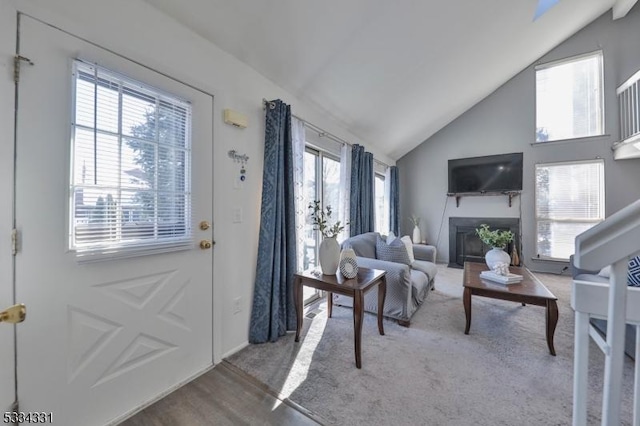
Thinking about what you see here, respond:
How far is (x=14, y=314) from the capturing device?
3.45ft

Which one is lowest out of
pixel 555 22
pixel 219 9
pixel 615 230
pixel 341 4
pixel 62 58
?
pixel 615 230

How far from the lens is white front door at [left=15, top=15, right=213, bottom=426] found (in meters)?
1.12

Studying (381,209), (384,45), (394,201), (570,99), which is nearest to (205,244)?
(384,45)

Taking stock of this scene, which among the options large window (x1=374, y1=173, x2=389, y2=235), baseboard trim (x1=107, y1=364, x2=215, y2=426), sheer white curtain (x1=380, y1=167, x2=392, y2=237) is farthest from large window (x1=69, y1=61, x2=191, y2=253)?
sheer white curtain (x1=380, y1=167, x2=392, y2=237)

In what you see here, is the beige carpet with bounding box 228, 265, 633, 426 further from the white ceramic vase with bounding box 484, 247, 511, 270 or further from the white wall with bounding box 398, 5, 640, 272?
the white wall with bounding box 398, 5, 640, 272

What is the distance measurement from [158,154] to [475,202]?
5.36m

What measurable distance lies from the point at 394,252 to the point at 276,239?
1.32m

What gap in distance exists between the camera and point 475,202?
5023 mm

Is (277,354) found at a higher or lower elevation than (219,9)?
lower

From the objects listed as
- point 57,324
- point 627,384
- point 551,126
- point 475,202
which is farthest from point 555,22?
point 57,324

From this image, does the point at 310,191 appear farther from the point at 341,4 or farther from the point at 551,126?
the point at 551,126

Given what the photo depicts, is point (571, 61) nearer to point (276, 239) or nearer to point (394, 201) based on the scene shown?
point (394, 201)

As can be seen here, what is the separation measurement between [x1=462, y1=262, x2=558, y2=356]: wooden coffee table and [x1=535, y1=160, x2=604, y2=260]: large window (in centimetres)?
262

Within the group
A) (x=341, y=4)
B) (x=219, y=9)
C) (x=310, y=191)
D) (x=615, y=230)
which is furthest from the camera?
(x=310, y=191)
